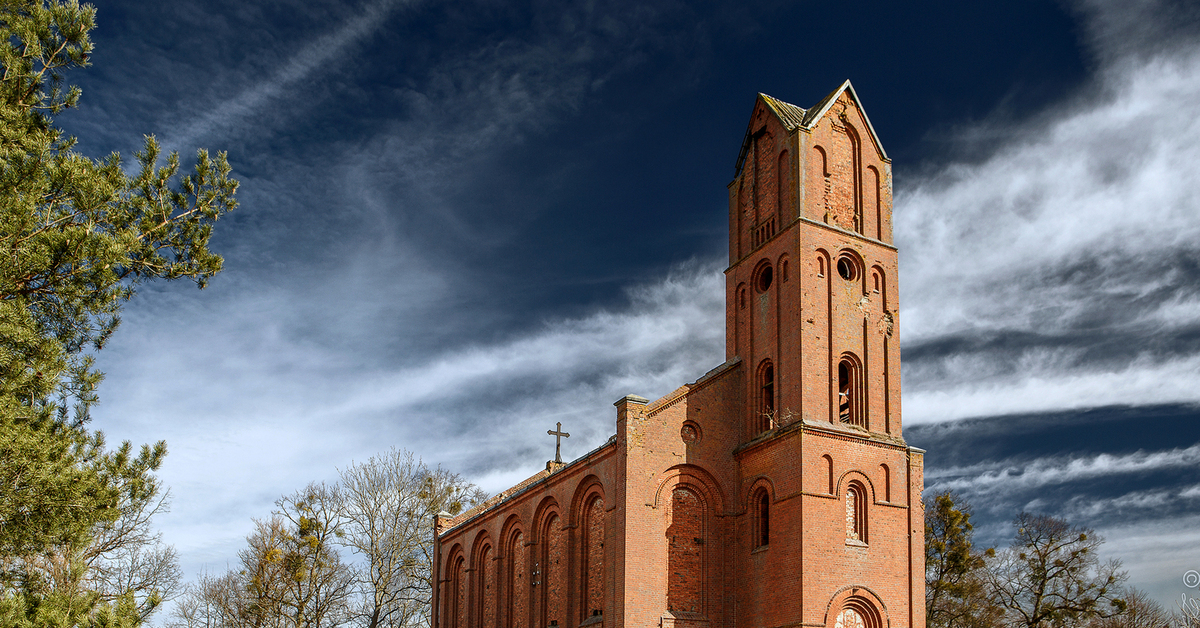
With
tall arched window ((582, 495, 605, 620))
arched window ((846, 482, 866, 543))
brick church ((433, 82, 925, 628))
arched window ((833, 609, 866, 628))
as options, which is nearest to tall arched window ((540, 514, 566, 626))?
brick church ((433, 82, 925, 628))

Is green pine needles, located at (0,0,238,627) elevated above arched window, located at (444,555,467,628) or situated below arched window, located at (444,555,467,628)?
above

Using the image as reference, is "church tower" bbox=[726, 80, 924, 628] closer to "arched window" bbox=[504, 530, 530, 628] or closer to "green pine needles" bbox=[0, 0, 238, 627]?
"arched window" bbox=[504, 530, 530, 628]

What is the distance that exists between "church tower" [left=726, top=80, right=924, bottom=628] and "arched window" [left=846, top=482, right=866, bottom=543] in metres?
0.03

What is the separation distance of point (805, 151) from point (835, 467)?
9.01 metres

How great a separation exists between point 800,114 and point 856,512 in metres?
12.2

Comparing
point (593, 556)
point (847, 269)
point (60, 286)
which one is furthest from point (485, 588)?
point (60, 286)

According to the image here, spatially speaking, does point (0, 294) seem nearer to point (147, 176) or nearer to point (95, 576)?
point (147, 176)

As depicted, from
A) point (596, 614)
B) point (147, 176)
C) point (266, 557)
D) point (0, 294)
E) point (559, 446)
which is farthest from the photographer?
point (266, 557)

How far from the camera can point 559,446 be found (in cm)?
3972

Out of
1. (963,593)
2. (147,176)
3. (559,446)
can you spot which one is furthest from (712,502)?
(963,593)

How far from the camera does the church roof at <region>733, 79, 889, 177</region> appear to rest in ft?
92.0

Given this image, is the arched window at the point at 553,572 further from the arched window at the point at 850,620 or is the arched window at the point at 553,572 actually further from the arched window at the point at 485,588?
the arched window at the point at 850,620

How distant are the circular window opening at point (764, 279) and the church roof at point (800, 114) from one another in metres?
4.00

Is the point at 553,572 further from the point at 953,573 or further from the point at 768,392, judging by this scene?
the point at 953,573
